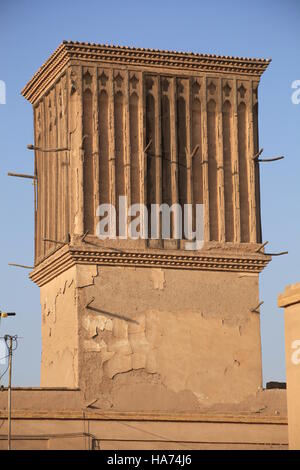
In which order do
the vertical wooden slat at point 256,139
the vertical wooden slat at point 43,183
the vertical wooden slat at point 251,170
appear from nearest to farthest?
the vertical wooden slat at point 251,170, the vertical wooden slat at point 256,139, the vertical wooden slat at point 43,183

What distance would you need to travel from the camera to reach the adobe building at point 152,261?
42812mm

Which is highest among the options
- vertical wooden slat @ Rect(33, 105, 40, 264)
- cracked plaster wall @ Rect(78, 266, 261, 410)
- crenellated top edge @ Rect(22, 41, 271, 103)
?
crenellated top edge @ Rect(22, 41, 271, 103)

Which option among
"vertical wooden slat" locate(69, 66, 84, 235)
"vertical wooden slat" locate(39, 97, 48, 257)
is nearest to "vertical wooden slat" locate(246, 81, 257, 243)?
"vertical wooden slat" locate(69, 66, 84, 235)

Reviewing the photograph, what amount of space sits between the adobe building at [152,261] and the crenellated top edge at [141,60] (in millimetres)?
33

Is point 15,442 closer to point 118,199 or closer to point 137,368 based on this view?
point 137,368

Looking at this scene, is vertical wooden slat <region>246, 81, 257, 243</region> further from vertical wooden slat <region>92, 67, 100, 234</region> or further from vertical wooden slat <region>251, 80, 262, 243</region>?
vertical wooden slat <region>92, 67, 100, 234</region>

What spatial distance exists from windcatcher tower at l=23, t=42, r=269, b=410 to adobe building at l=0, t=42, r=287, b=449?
0.03m

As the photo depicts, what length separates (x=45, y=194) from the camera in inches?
1807

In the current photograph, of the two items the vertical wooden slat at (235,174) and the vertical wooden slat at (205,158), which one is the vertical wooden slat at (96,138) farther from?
the vertical wooden slat at (235,174)

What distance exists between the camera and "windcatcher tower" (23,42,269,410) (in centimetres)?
4312

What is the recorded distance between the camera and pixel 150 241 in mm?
44000

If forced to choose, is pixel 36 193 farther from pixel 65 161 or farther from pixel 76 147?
pixel 76 147

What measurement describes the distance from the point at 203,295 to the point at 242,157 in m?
3.55

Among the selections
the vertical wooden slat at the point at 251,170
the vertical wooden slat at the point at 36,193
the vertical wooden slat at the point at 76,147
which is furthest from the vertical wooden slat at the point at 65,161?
the vertical wooden slat at the point at 251,170
